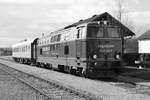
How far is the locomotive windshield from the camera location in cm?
1691

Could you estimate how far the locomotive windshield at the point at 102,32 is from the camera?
55.5ft

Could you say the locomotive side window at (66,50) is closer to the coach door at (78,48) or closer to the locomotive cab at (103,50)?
the coach door at (78,48)

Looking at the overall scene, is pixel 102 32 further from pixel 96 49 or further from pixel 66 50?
pixel 66 50

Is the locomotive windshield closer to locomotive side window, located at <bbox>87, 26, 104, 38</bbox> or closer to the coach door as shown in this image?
locomotive side window, located at <bbox>87, 26, 104, 38</bbox>

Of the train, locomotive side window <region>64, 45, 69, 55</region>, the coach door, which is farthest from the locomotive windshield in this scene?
locomotive side window <region>64, 45, 69, 55</region>

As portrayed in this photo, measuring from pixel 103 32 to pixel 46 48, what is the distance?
9.95m

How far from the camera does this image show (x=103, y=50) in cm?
1688

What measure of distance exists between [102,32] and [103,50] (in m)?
1.07

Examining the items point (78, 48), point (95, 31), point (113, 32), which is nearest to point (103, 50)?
point (95, 31)

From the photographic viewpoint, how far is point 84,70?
16828 mm

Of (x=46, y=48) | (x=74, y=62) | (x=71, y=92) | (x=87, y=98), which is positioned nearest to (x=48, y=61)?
(x=46, y=48)

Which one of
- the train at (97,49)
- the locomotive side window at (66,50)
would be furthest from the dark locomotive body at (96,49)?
the locomotive side window at (66,50)

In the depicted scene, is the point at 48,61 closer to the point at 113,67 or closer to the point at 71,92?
A: the point at 113,67

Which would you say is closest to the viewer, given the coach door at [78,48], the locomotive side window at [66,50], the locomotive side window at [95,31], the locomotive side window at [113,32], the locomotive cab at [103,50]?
the locomotive cab at [103,50]
